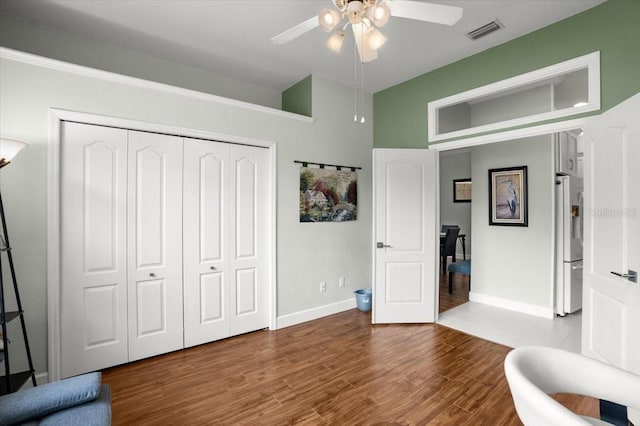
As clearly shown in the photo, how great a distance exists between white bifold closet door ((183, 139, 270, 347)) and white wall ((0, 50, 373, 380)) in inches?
8.1

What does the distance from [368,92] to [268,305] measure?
10.4 ft

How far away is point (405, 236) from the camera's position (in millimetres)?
3715

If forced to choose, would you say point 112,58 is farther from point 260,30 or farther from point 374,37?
point 374,37

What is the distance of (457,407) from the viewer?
6.94 feet

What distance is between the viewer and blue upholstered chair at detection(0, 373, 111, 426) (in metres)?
1.33

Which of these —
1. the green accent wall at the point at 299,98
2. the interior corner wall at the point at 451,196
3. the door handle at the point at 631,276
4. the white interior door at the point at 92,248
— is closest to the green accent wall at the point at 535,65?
the green accent wall at the point at 299,98

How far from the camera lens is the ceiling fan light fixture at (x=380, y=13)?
167 cm

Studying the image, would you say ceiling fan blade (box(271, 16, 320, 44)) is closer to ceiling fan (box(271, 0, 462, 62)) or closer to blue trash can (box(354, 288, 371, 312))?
ceiling fan (box(271, 0, 462, 62))

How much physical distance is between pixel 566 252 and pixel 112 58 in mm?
5583

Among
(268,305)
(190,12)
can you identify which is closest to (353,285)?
(268,305)

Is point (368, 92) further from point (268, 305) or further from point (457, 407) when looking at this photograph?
point (457, 407)

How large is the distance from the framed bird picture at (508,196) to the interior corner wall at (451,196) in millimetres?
3262

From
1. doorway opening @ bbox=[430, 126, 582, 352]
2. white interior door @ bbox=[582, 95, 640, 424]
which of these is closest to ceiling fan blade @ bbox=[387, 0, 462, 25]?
white interior door @ bbox=[582, 95, 640, 424]

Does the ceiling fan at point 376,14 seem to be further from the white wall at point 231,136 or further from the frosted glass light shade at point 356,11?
the white wall at point 231,136
